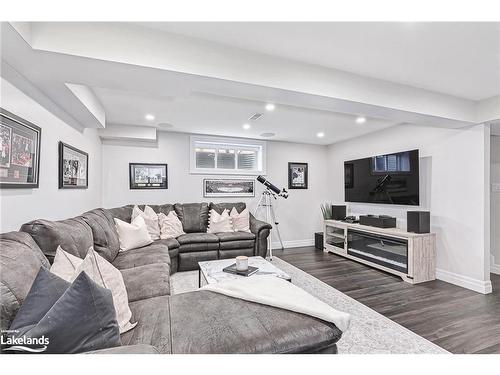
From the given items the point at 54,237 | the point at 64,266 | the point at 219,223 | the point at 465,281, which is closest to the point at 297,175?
→ the point at 219,223

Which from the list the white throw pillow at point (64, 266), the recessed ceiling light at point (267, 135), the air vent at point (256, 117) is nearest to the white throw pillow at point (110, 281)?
the white throw pillow at point (64, 266)

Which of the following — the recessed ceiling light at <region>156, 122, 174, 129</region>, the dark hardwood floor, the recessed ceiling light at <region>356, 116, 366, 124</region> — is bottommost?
the dark hardwood floor

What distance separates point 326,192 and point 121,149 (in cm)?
445

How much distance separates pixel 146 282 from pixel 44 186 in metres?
1.25

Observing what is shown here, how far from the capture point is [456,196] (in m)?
3.14

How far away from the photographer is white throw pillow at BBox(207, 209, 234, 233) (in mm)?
4090

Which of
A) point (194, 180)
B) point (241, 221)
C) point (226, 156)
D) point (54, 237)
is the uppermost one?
point (226, 156)

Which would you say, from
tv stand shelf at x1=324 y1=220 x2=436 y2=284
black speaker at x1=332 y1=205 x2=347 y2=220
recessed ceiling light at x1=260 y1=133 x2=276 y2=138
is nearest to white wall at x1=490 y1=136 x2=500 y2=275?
tv stand shelf at x1=324 y1=220 x2=436 y2=284

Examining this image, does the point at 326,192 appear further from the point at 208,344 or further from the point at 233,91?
the point at 208,344

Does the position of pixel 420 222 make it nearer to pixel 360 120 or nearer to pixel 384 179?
pixel 384 179

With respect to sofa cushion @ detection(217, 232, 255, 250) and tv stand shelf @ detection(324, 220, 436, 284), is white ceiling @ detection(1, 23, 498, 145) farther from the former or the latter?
sofa cushion @ detection(217, 232, 255, 250)

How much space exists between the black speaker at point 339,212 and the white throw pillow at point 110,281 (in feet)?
13.7

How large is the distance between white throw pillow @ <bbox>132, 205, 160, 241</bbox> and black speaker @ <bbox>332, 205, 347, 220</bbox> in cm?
336
